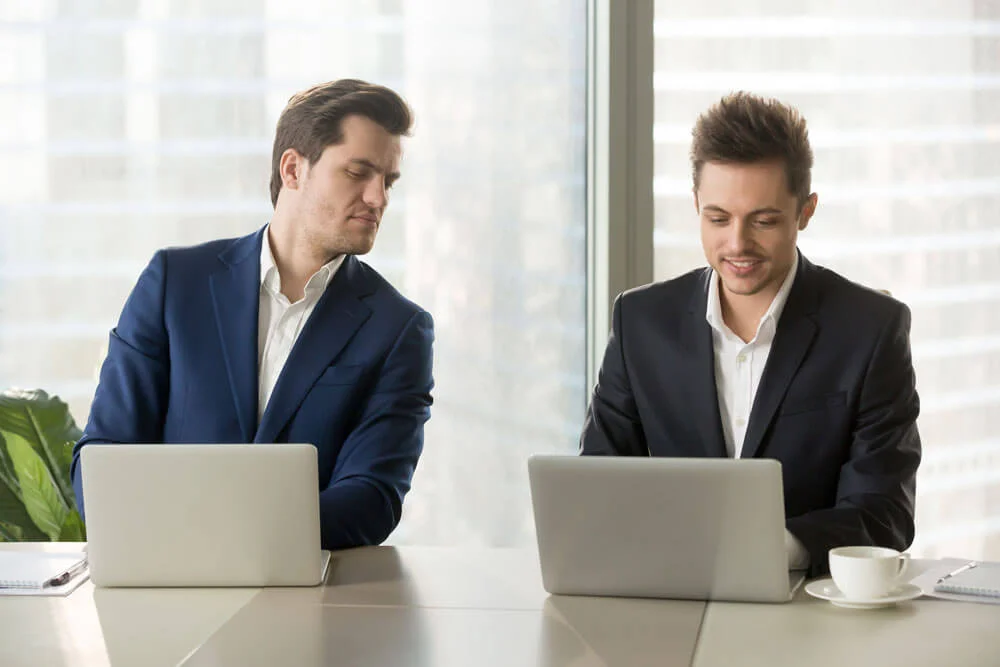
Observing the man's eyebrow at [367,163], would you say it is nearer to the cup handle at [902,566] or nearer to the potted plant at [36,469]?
the potted plant at [36,469]

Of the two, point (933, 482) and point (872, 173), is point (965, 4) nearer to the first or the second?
point (872, 173)

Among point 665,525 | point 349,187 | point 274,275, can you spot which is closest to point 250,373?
point 274,275

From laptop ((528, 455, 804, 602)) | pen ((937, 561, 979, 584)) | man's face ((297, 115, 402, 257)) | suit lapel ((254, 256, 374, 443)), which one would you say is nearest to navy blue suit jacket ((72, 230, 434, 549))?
suit lapel ((254, 256, 374, 443))

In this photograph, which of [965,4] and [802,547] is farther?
[965,4]

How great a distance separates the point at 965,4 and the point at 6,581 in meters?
3.27

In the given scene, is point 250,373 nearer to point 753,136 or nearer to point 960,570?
point 753,136

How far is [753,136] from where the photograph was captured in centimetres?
261

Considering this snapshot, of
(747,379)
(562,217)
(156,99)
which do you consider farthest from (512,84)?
(747,379)

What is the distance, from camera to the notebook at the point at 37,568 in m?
2.00

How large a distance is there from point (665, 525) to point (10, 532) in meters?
2.41

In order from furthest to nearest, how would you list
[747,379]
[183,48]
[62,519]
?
[183,48] → [62,519] → [747,379]

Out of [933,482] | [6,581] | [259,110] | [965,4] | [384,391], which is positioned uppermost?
[965,4]

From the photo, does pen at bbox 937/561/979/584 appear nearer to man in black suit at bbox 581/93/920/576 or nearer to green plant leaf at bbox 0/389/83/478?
man in black suit at bbox 581/93/920/576

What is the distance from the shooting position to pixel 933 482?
4070 mm
